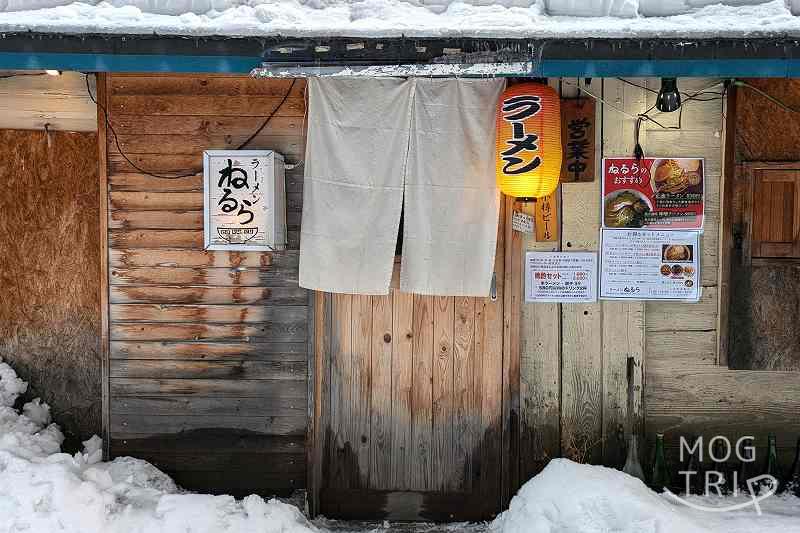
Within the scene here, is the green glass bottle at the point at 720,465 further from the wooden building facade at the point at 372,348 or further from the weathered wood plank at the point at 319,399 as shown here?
the weathered wood plank at the point at 319,399

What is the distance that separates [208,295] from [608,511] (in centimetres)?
410

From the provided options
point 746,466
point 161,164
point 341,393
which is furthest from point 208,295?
point 746,466

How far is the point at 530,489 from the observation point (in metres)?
5.48

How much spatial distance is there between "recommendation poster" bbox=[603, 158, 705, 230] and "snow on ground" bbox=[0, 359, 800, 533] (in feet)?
7.95

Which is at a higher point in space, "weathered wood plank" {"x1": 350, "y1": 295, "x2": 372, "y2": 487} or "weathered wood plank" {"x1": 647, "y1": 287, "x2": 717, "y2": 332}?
"weathered wood plank" {"x1": 647, "y1": 287, "x2": 717, "y2": 332}

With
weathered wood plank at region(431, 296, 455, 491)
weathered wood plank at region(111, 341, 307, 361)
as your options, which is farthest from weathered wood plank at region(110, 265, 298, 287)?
weathered wood plank at region(431, 296, 455, 491)

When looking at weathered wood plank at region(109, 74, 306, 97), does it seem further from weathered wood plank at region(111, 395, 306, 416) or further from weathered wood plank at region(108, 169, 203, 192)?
weathered wood plank at region(111, 395, 306, 416)

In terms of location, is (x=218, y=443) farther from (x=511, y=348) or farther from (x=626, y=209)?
(x=626, y=209)

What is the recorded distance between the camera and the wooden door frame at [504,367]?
6.30 m

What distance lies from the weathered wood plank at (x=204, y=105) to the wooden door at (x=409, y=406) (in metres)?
1.92

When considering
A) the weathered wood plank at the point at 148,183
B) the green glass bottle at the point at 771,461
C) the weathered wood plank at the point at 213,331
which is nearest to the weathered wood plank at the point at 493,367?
the weathered wood plank at the point at 213,331

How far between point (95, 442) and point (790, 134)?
24.6 ft

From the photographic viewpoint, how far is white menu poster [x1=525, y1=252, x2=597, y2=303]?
248 inches

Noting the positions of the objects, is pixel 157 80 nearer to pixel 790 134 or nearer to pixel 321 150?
pixel 321 150
